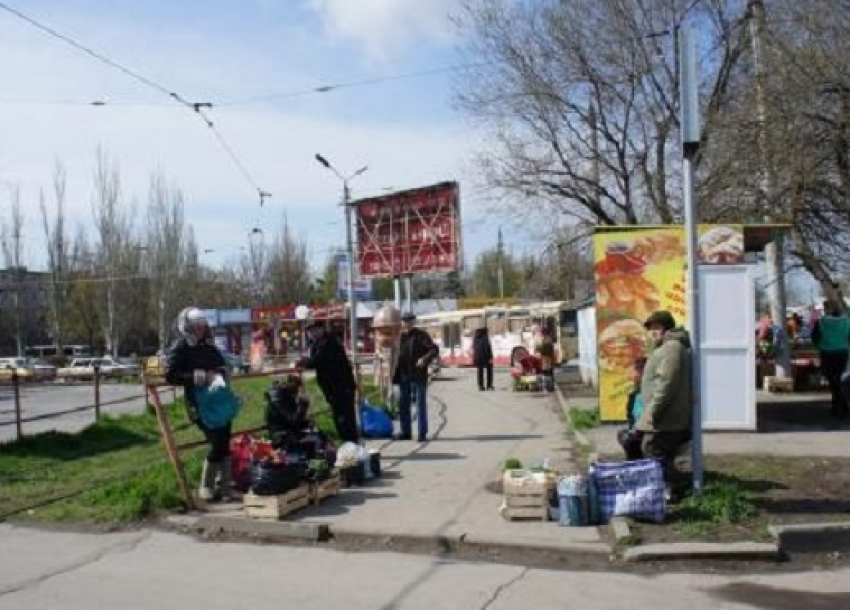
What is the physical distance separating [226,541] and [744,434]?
838 cm

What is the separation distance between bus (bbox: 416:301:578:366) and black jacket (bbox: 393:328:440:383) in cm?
2631

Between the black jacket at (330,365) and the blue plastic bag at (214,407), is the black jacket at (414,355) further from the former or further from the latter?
the blue plastic bag at (214,407)

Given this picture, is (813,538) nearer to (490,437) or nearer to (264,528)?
(264,528)

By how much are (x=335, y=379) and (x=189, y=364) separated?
316 centimetres

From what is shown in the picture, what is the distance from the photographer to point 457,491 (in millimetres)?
11156

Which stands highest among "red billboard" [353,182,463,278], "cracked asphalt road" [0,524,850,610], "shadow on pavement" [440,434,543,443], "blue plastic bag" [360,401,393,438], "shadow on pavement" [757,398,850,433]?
"red billboard" [353,182,463,278]

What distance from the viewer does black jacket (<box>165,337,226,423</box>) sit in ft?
34.9

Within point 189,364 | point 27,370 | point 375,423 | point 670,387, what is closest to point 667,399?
point 670,387

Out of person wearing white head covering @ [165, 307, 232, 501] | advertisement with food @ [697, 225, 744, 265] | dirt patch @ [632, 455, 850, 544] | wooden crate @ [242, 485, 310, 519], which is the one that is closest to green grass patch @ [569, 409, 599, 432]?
advertisement with food @ [697, 225, 744, 265]

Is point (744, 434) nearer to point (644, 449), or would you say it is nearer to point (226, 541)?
point (644, 449)

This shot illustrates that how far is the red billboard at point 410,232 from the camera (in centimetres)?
2870

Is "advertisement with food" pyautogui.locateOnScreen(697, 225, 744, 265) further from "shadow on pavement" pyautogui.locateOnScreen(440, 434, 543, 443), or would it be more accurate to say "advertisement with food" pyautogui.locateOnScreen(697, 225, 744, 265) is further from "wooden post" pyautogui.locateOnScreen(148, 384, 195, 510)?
"wooden post" pyautogui.locateOnScreen(148, 384, 195, 510)

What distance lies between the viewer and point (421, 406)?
15484 millimetres

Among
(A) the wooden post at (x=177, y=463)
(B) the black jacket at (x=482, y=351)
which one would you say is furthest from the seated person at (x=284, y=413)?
(B) the black jacket at (x=482, y=351)
